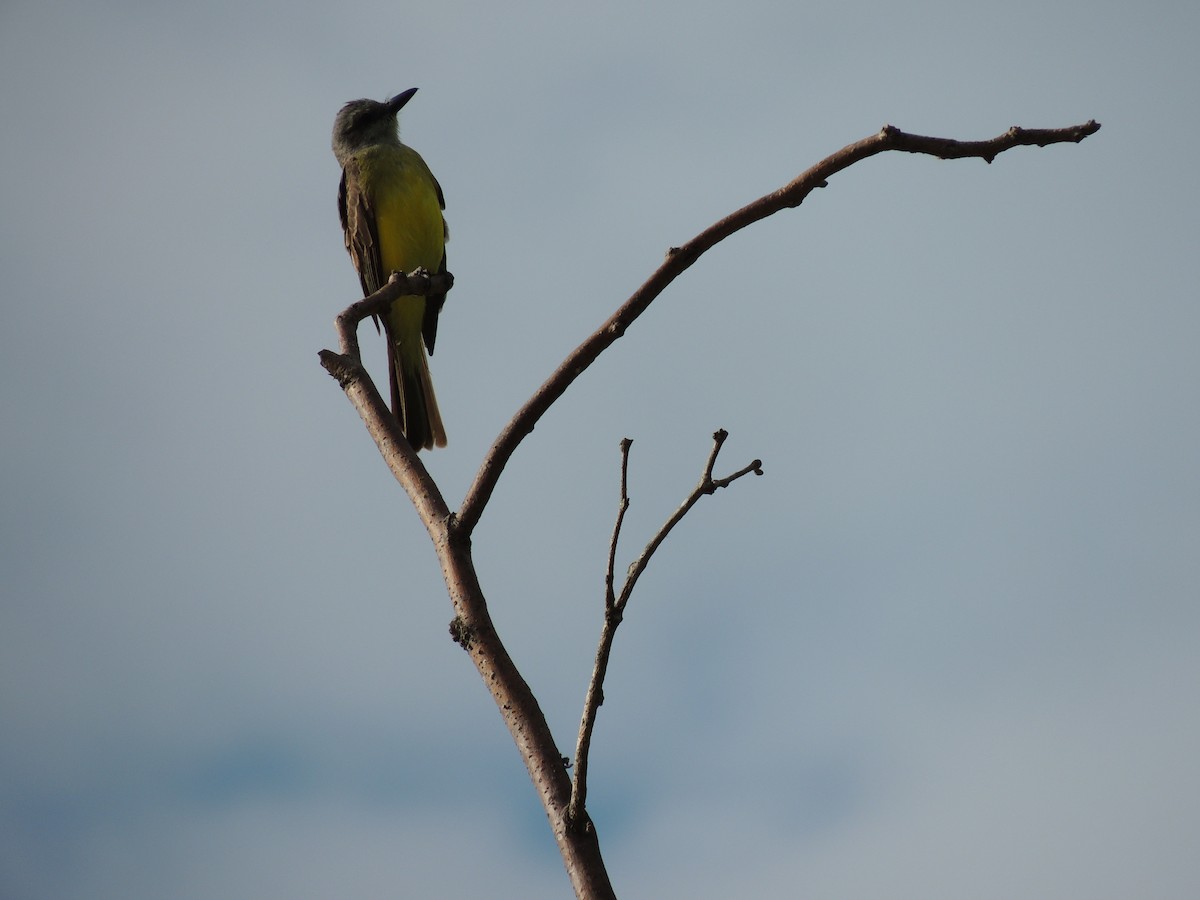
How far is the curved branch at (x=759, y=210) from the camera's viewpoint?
2.76 meters

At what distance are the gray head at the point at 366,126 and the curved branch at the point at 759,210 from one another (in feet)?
24.1

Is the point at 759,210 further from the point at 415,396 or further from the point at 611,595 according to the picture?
the point at 415,396

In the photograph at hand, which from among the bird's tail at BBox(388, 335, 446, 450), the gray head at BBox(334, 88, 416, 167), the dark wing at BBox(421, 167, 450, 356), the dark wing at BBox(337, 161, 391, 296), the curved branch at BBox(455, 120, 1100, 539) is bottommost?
the curved branch at BBox(455, 120, 1100, 539)

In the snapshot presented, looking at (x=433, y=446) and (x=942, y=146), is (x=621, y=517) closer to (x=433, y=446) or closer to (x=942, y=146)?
(x=942, y=146)

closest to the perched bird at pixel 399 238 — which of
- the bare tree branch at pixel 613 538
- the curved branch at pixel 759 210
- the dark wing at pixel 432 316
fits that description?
the dark wing at pixel 432 316

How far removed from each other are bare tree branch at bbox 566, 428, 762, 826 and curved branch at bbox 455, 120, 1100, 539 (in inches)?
10.2

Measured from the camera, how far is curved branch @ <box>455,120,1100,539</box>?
2756 millimetres

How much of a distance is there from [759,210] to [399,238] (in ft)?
20.8

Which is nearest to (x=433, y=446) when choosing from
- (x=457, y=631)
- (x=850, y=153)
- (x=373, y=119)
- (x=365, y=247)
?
(x=365, y=247)

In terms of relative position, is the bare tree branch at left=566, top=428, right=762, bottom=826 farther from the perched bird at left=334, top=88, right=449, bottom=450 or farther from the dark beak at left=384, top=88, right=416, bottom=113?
the dark beak at left=384, top=88, right=416, bottom=113

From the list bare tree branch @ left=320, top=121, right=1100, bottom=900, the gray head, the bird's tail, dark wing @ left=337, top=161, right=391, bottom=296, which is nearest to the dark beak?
the gray head

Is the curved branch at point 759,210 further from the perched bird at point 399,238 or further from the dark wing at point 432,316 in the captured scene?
the dark wing at point 432,316

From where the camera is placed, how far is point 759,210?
2.84 meters

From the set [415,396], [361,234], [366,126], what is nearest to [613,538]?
[415,396]
